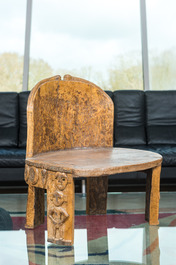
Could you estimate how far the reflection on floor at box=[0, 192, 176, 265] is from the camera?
1.64 meters

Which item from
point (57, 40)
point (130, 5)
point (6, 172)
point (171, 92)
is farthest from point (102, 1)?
point (6, 172)

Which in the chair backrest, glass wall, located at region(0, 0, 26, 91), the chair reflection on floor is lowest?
the chair reflection on floor

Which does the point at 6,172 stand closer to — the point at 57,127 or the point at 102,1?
the point at 57,127

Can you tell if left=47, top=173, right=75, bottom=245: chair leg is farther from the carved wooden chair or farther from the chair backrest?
Result: the chair backrest

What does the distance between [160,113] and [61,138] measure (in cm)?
163

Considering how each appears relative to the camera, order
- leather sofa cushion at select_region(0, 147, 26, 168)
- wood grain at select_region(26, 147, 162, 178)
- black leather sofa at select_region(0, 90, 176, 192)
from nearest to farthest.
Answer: wood grain at select_region(26, 147, 162, 178)
leather sofa cushion at select_region(0, 147, 26, 168)
black leather sofa at select_region(0, 90, 176, 192)

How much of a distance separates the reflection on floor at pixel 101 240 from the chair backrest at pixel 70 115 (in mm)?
430

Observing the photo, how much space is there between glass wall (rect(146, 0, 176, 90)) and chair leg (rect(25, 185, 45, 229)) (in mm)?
2652

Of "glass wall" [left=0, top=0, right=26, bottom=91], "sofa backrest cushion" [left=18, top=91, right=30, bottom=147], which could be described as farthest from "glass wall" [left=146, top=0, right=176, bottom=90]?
"sofa backrest cushion" [left=18, top=91, right=30, bottom=147]

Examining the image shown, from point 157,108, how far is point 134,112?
0.70 ft

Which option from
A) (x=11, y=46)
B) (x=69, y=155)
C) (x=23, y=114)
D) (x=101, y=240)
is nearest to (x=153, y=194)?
(x=101, y=240)

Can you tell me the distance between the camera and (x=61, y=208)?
1686mm

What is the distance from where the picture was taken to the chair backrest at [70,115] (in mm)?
2004

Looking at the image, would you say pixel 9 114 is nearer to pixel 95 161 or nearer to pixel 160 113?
pixel 160 113
